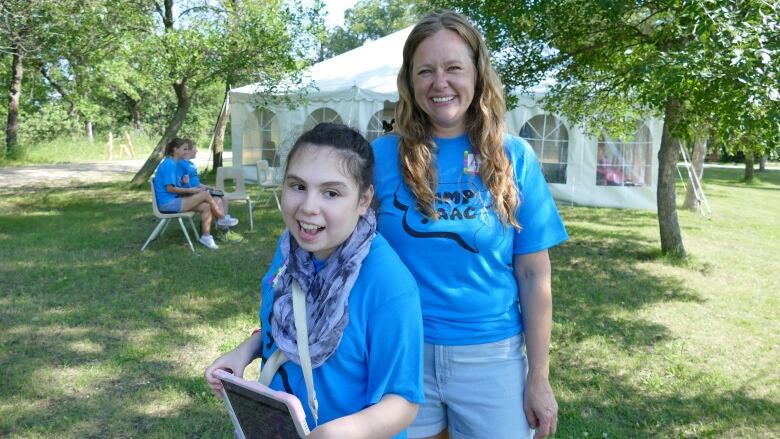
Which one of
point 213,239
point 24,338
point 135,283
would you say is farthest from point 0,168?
point 24,338

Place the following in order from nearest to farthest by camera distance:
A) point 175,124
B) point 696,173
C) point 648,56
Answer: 1. point 648,56
2. point 696,173
3. point 175,124

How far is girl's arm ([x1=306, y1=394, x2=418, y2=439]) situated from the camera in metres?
1.20

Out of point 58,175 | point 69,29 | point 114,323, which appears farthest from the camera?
point 58,175

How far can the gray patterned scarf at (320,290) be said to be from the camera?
1.30 meters

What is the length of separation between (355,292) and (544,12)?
6.16 m

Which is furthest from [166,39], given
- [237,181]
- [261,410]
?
[261,410]

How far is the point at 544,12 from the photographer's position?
6.71 metres

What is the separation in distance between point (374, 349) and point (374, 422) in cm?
15

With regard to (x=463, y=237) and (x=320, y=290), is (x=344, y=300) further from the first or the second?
(x=463, y=237)

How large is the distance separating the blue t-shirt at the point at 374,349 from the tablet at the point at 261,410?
109 millimetres

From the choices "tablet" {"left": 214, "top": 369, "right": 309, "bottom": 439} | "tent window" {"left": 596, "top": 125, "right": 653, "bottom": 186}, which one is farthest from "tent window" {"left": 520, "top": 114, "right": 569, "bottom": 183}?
"tablet" {"left": 214, "top": 369, "right": 309, "bottom": 439}

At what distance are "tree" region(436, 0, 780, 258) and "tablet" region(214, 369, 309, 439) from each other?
349cm

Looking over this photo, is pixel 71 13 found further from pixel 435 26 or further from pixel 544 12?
pixel 435 26

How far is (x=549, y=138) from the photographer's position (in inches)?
540
